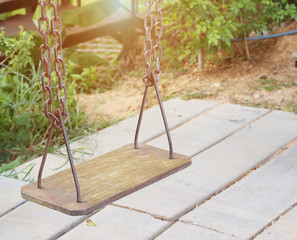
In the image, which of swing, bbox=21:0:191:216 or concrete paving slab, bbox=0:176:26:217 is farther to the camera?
concrete paving slab, bbox=0:176:26:217

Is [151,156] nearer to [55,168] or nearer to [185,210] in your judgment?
[185,210]

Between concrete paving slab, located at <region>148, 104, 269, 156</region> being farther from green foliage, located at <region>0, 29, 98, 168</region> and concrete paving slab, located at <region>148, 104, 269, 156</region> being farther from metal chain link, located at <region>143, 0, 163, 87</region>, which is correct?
metal chain link, located at <region>143, 0, 163, 87</region>

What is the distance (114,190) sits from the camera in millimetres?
2309

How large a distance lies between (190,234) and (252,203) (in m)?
0.48

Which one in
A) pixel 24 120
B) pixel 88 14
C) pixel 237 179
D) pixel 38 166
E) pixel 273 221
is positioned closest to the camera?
pixel 273 221

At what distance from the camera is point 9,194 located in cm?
328

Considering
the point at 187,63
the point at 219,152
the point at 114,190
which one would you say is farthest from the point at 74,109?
the point at 114,190

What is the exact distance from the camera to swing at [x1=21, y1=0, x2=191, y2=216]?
7.22 ft

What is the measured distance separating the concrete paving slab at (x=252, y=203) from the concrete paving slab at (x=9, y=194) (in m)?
0.90

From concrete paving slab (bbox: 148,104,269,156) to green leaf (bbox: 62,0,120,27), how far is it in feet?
5.20

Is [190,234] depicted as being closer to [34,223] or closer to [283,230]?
[283,230]

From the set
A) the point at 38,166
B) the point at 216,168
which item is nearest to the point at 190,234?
the point at 216,168

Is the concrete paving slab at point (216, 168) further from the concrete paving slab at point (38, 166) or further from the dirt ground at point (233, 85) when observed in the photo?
the concrete paving slab at point (38, 166)

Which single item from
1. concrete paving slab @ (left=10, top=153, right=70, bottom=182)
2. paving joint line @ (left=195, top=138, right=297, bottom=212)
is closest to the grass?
concrete paving slab @ (left=10, top=153, right=70, bottom=182)
